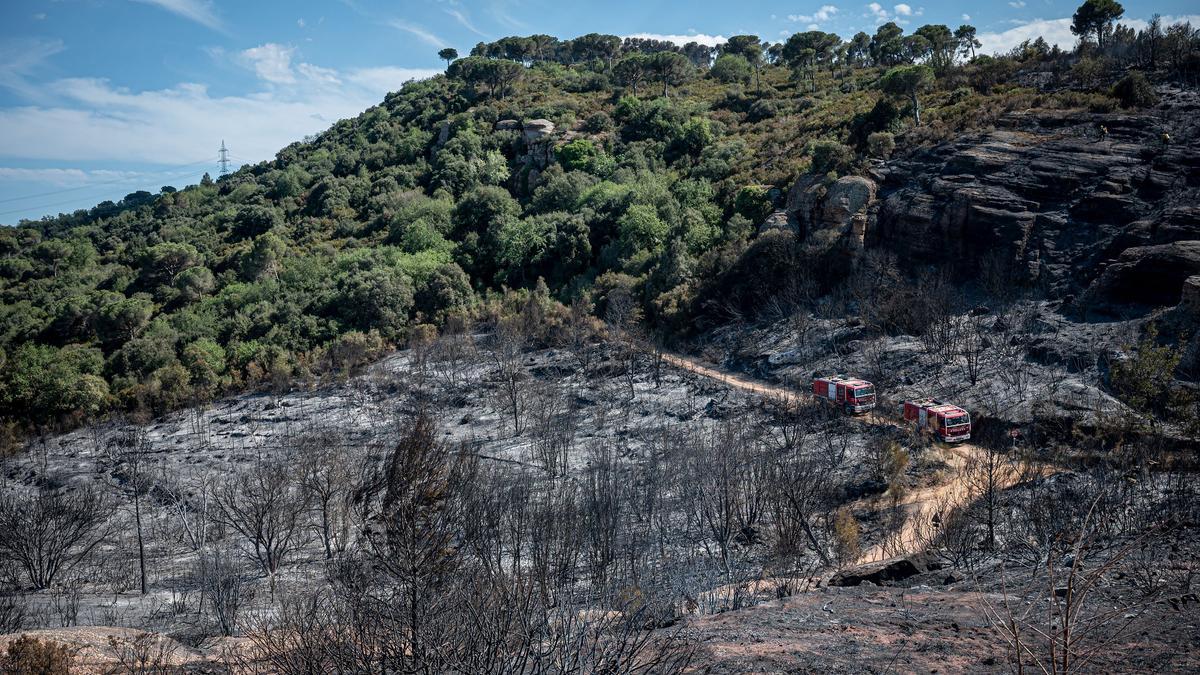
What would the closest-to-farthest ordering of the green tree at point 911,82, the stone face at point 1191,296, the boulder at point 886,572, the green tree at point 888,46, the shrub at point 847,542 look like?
the boulder at point 886,572
the shrub at point 847,542
the stone face at point 1191,296
the green tree at point 911,82
the green tree at point 888,46

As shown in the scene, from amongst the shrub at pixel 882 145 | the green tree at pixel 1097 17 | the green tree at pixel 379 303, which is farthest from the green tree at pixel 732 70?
→ the green tree at pixel 379 303

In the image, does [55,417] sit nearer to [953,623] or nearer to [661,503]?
[661,503]

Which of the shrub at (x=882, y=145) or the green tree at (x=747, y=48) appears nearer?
the shrub at (x=882, y=145)

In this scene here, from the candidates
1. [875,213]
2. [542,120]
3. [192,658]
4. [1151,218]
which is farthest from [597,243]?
[192,658]

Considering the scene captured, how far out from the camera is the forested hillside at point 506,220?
47875 millimetres

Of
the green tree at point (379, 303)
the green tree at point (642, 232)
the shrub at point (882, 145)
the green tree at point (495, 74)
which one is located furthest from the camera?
the green tree at point (495, 74)

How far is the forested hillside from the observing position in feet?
157

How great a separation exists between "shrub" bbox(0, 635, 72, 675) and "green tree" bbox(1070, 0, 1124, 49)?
77.8 m

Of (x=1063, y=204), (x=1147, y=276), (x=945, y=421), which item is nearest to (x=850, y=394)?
(x=945, y=421)

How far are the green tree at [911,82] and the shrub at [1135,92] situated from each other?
1235 centimetres

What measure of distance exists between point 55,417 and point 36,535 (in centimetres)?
2726

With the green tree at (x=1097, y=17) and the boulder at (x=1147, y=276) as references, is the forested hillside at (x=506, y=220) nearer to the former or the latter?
the green tree at (x=1097, y=17)

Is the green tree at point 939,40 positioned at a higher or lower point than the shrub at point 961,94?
higher

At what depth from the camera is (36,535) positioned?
77.4 ft
